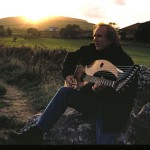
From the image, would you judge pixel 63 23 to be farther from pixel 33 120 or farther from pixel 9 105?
pixel 33 120

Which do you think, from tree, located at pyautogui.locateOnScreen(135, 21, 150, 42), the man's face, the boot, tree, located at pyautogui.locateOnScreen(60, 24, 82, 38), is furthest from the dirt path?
tree, located at pyautogui.locateOnScreen(60, 24, 82, 38)

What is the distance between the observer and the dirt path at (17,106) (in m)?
8.91

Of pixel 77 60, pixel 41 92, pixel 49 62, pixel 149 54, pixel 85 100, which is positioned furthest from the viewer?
pixel 149 54

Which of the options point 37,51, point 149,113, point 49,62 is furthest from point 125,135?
point 37,51

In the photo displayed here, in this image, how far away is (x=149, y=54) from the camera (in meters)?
20.5

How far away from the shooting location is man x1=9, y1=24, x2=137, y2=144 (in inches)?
218

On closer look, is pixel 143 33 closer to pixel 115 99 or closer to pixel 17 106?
pixel 17 106

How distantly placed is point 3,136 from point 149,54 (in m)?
14.4

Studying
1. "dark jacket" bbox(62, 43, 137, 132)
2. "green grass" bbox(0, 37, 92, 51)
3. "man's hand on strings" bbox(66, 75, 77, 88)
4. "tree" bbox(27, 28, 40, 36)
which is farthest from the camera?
"tree" bbox(27, 28, 40, 36)

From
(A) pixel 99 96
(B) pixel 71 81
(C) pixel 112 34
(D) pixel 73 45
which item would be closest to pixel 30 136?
(B) pixel 71 81

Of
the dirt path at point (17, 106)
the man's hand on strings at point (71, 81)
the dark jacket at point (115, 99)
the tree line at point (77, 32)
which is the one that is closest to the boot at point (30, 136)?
the man's hand on strings at point (71, 81)

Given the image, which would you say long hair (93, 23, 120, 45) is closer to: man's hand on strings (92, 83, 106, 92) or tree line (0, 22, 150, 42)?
man's hand on strings (92, 83, 106, 92)

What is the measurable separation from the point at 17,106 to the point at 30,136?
411 centimetres

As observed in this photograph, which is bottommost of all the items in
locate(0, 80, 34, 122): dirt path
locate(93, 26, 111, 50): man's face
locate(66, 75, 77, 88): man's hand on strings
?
locate(0, 80, 34, 122): dirt path
